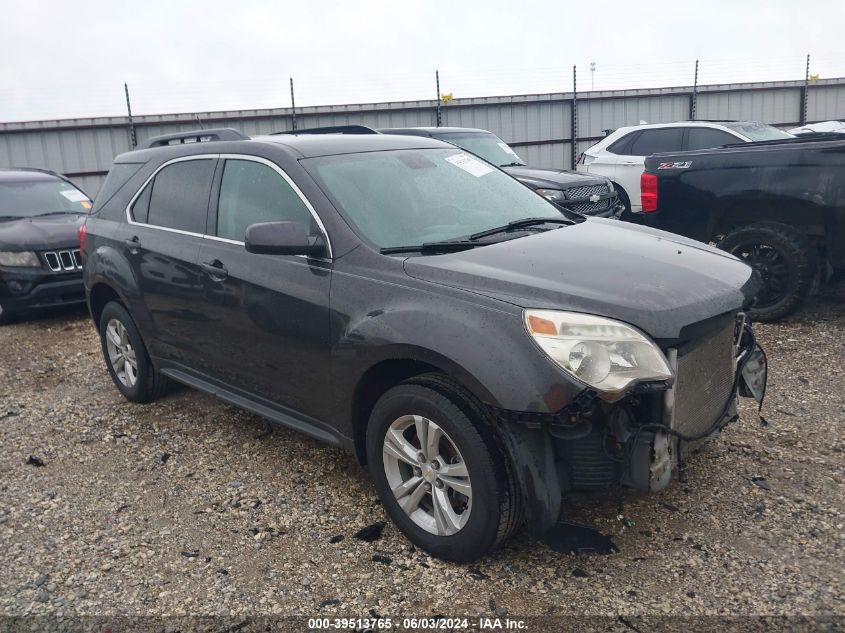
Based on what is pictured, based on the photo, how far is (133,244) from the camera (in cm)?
478

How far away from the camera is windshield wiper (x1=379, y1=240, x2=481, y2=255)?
11.1 feet

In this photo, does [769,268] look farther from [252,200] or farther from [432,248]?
[252,200]

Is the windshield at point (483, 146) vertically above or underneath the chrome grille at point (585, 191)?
above

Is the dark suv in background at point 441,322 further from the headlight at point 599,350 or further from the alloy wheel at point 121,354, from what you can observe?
the alloy wheel at point 121,354

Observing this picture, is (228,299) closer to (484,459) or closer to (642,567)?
(484,459)

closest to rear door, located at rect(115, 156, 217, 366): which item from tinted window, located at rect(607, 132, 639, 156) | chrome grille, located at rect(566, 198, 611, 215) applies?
chrome grille, located at rect(566, 198, 611, 215)

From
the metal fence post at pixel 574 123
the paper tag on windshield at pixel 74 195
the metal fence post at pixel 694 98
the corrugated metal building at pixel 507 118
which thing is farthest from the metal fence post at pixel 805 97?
the paper tag on windshield at pixel 74 195

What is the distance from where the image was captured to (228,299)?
13.0 feet

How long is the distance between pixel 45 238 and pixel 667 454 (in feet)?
22.9

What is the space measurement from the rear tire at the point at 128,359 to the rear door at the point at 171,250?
0.79 feet

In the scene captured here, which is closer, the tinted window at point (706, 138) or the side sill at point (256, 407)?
the side sill at point (256, 407)

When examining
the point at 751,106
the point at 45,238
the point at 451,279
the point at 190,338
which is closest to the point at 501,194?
the point at 451,279

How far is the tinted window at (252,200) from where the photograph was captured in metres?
3.72

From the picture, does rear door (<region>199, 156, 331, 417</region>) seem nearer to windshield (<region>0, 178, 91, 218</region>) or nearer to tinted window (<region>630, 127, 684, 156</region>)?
windshield (<region>0, 178, 91, 218</region>)
